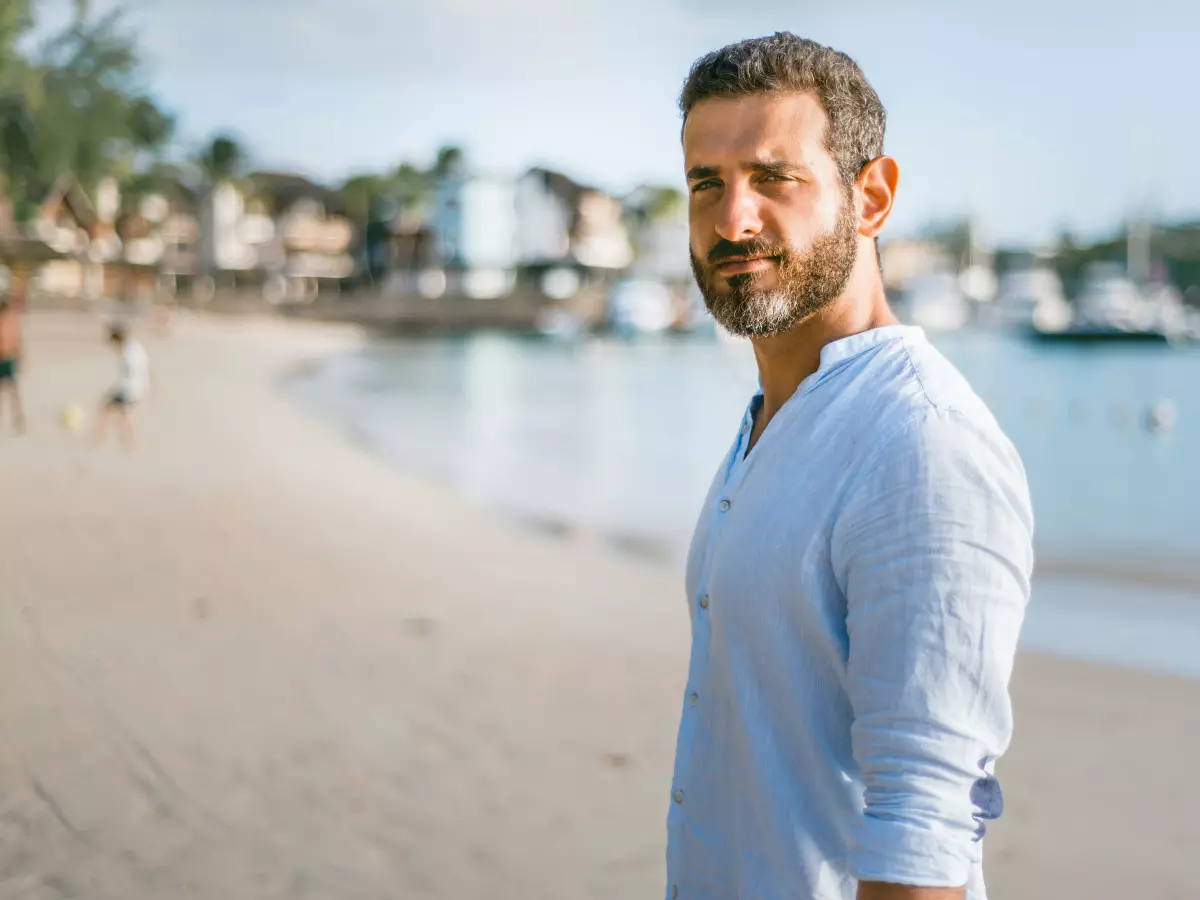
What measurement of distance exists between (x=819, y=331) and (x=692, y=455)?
2377 centimetres

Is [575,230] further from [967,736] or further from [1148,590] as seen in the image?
[967,736]

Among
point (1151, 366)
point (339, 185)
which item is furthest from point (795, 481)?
point (339, 185)

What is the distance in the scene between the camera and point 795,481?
149 cm

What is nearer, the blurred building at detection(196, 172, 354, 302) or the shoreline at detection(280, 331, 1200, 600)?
the shoreline at detection(280, 331, 1200, 600)

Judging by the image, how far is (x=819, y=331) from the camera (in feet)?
5.54

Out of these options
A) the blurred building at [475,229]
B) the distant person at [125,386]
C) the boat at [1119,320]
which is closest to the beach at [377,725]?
the distant person at [125,386]

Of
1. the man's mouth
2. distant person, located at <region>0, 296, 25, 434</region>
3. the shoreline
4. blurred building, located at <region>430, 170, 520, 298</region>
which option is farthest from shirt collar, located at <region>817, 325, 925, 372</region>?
blurred building, located at <region>430, 170, 520, 298</region>

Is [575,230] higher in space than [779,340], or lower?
higher

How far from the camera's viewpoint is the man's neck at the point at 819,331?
1.67 metres

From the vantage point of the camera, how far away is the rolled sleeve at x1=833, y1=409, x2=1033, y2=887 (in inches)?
53.0

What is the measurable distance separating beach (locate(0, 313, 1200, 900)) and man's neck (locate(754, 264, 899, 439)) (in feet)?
10.5

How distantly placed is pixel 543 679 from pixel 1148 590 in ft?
27.7

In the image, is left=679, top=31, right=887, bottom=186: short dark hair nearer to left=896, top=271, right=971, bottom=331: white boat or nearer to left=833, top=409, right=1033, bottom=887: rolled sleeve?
left=833, top=409, right=1033, bottom=887: rolled sleeve

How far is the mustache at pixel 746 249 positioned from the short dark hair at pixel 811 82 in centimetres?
14
